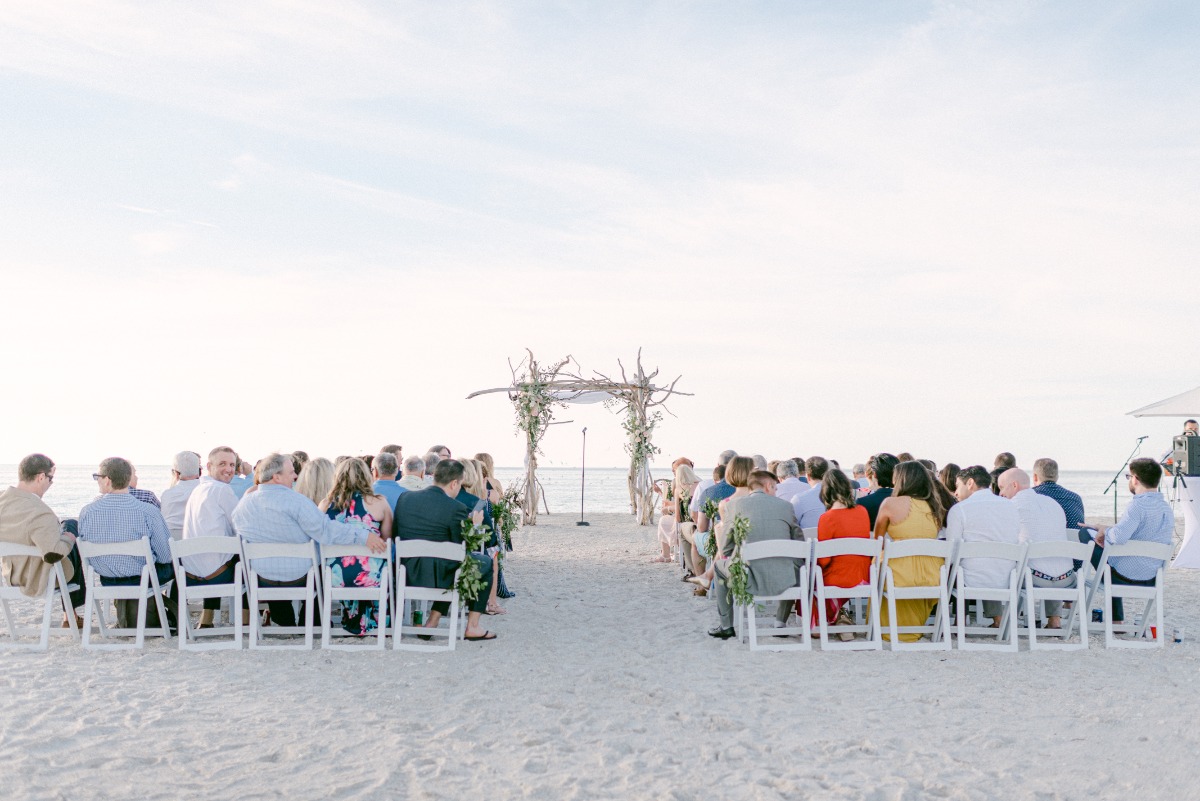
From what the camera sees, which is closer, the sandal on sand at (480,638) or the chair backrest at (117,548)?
the chair backrest at (117,548)

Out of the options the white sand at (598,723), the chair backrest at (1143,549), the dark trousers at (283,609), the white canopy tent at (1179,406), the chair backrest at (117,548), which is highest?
the white canopy tent at (1179,406)

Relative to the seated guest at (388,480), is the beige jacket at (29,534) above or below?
below

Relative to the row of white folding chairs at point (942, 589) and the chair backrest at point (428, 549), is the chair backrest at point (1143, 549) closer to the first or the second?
the row of white folding chairs at point (942, 589)

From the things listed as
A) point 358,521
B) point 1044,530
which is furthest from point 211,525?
point 1044,530

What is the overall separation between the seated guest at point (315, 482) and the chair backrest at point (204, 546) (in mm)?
872

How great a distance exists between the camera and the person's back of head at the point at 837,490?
253 inches

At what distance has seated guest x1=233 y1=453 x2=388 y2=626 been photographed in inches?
239

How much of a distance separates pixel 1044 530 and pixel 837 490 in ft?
5.56

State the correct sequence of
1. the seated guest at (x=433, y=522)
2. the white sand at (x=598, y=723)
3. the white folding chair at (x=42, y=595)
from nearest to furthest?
the white sand at (x=598, y=723) < the white folding chair at (x=42, y=595) < the seated guest at (x=433, y=522)

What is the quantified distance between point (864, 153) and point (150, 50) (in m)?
9.87

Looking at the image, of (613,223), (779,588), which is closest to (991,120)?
(613,223)

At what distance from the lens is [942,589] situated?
6.26 metres

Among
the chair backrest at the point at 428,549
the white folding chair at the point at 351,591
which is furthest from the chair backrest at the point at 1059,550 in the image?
the white folding chair at the point at 351,591

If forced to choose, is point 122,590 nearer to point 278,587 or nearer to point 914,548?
point 278,587
